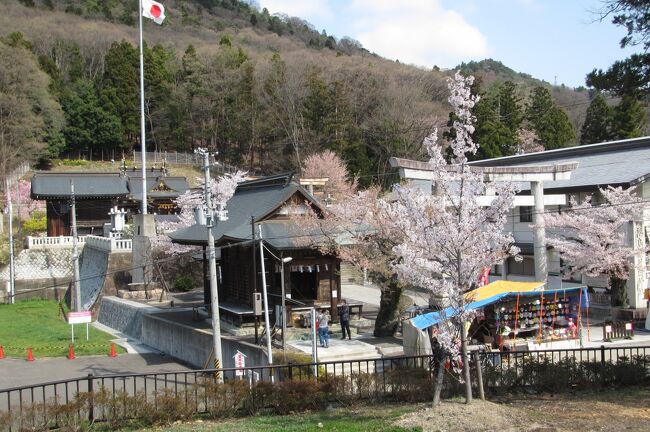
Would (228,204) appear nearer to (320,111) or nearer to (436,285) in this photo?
(436,285)

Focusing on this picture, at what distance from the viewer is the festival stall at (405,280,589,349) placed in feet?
61.7

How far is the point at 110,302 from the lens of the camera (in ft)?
126

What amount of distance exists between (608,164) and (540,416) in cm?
2556

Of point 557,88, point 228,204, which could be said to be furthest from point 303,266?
point 557,88

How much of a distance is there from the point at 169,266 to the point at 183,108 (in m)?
40.2

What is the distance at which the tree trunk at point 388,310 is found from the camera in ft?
71.7

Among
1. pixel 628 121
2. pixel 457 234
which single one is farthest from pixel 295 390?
pixel 628 121

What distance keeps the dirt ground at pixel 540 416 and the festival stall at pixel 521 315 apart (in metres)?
6.73

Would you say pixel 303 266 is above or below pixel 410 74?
below

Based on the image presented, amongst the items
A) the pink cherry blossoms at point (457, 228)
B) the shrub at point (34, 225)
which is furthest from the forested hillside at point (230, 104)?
the pink cherry blossoms at point (457, 228)

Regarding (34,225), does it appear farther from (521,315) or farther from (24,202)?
(521,315)

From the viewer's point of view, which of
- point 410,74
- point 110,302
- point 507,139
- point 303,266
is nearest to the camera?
point 303,266

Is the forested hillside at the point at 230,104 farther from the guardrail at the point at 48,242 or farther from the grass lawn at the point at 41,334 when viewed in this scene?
the grass lawn at the point at 41,334

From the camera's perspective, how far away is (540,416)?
33.9 ft
